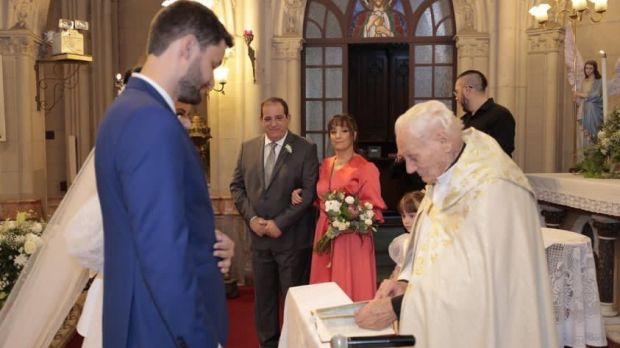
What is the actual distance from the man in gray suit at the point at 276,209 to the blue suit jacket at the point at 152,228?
267cm

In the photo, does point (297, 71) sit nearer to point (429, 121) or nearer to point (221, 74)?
point (221, 74)

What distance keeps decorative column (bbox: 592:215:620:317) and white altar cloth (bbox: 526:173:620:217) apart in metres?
0.23

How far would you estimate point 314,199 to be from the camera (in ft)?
15.1

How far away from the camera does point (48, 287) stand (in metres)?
2.80

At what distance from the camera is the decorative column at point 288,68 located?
7488mm

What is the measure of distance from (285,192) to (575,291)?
2200 mm

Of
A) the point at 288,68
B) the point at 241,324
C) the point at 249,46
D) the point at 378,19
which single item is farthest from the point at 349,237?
the point at 378,19

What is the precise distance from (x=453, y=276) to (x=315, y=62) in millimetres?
6282

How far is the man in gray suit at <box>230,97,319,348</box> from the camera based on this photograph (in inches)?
179

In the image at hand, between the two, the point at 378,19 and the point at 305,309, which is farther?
the point at 378,19

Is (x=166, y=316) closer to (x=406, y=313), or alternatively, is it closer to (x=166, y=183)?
(x=166, y=183)

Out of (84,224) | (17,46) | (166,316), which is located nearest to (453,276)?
(166,316)

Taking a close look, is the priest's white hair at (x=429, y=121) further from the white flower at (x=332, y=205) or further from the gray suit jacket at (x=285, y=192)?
the gray suit jacket at (x=285, y=192)

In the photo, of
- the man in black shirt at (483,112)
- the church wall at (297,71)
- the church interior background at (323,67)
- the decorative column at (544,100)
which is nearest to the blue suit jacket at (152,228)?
the man in black shirt at (483,112)
